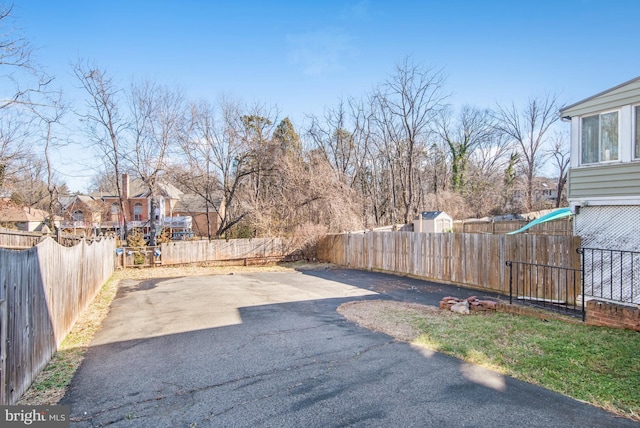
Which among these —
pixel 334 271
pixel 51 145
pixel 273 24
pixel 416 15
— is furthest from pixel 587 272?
pixel 51 145

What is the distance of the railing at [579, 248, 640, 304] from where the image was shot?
275 inches

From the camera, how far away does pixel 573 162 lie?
27.3 feet

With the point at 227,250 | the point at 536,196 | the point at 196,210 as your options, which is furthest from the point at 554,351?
the point at 196,210

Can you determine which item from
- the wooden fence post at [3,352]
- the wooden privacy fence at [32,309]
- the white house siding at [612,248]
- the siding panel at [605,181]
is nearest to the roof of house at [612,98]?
the siding panel at [605,181]

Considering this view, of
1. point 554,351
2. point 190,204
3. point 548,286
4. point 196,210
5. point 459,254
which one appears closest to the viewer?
point 554,351

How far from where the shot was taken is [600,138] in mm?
7773

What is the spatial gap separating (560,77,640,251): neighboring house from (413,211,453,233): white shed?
12852 millimetres

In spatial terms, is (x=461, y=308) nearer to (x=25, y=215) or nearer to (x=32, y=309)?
(x=32, y=309)

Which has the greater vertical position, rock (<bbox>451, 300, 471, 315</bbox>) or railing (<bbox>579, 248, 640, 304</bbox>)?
railing (<bbox>579, 248, 640, 304</bbox>)

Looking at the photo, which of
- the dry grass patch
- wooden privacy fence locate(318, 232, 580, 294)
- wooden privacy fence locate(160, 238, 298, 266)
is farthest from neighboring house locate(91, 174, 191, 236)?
the dry grass patch

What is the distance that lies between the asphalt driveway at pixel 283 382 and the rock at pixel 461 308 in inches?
92.8

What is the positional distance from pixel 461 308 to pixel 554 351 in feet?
8.15

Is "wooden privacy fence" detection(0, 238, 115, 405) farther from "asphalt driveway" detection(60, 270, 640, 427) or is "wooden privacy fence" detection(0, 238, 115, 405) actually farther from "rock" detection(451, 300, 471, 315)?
"rock" detection(451, 300, 471, 315)

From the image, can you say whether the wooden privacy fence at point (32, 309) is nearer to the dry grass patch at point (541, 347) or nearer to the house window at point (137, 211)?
the dry grass patch at point (541, 347)
